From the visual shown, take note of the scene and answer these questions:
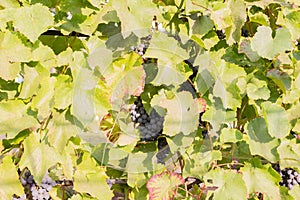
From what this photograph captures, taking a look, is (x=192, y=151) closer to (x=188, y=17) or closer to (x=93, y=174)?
(x=93, y=174)

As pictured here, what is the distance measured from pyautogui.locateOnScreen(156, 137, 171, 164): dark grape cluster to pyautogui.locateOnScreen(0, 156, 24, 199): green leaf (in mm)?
488

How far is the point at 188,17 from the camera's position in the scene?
161 centimetres

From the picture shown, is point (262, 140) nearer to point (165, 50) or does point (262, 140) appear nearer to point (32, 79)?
point (165, 50)

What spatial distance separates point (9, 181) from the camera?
1563 mm

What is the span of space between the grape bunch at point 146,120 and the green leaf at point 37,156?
0.30 m

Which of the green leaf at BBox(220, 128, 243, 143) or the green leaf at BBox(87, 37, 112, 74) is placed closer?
the green leaf at BBox(87, 37, 112, 74)

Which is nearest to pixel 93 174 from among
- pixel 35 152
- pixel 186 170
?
pixel 35 152

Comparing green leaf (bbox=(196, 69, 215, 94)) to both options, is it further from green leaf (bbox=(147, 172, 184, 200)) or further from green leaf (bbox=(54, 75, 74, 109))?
green leaf (bbox=(54, 75, 74, 109))

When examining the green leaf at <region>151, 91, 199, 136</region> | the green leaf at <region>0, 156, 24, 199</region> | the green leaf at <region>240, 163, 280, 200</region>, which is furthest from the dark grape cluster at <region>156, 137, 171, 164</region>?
the green leaf at <region>0, 156, 24, 199</region>

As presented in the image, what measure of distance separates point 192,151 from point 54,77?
1.76 feet

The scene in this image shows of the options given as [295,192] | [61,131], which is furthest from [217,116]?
[61,131]

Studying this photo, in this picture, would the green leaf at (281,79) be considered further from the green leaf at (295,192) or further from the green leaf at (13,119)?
the green leaf at (13,119)

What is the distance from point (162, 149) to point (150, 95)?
21 cm

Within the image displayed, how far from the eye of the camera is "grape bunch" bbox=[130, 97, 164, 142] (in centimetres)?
168
